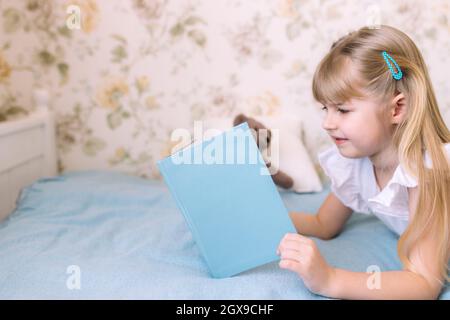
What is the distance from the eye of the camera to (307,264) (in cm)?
79

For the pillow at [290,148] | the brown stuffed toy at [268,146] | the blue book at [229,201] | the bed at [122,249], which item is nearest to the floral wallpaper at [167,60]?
the pillow at [290,148]

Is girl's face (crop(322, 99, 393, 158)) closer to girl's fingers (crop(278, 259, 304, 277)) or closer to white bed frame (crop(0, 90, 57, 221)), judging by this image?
girl's fingers (crop(278, 259, 304, 277))

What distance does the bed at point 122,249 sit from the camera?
82cm

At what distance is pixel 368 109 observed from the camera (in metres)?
0.90

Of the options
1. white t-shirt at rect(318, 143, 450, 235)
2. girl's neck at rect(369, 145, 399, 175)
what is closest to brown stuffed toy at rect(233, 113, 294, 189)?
white t-shirt at rect(318, 143, 450, 235)

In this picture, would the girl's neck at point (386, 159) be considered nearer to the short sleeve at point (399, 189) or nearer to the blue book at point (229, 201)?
the short sleeve at point (399, 189)

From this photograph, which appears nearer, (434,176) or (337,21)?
(434,176)

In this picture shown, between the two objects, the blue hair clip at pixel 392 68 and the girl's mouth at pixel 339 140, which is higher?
the blue hair clip at pixel 392 68

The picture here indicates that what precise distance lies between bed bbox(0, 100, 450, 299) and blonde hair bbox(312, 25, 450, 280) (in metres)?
0.12

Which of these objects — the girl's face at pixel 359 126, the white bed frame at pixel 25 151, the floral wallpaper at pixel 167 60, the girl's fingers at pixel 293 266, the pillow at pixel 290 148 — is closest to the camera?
the girl's fingers at pixel 293 266

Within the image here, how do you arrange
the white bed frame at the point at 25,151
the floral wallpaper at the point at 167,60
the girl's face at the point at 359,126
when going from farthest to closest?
the floral wallpaper at the point at 167,60 < the white bed frame at the point at 25,151 < the girl's face at the point at 359,126

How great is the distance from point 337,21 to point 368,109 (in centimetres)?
80

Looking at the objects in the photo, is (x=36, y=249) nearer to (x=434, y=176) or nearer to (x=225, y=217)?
(x=225, y=217)
